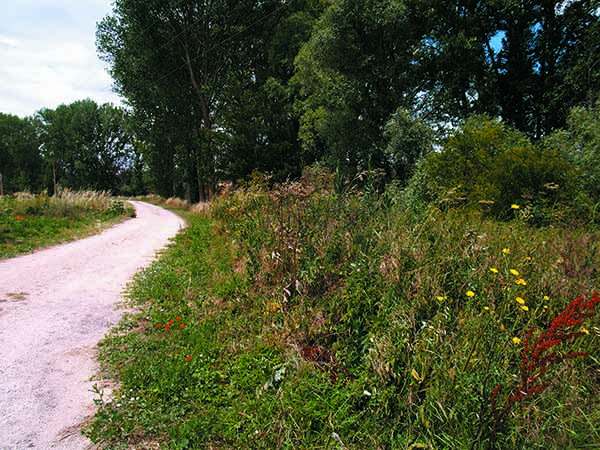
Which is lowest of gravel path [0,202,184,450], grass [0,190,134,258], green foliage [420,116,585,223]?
gravel path [0,202,184,450]

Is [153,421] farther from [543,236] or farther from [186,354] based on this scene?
[543,236]

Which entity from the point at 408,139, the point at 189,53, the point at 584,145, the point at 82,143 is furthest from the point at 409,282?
the point at 82,143

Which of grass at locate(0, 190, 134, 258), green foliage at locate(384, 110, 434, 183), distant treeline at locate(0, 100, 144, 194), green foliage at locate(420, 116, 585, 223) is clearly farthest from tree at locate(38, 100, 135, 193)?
green foliage at locate(420, 116, 585, 223)

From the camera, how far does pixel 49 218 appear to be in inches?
440

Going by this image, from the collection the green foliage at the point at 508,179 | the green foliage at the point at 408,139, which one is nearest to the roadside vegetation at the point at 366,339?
the green foliage at the point at 508,179

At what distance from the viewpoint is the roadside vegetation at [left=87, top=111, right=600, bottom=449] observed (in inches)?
→ 82.7

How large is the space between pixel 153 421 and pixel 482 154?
8.28 meters

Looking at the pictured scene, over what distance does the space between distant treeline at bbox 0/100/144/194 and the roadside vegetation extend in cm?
6061

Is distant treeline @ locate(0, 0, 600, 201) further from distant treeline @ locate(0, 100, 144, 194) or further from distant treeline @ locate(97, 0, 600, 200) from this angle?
distant treeline @ locate(0, 100, 144, 194)

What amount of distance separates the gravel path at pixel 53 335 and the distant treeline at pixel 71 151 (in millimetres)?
57191

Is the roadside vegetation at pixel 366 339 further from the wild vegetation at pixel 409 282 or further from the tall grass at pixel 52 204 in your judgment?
the tall grass at pixel 52 204

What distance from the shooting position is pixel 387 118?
1592 cm

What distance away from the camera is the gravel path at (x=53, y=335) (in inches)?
90.9

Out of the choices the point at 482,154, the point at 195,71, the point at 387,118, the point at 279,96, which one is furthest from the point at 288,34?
the point at 482,154
